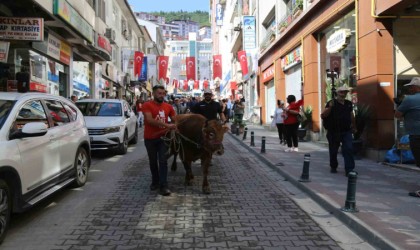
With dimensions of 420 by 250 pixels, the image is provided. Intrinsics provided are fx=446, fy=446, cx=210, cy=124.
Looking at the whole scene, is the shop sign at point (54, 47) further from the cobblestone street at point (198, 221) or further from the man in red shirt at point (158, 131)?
the man in red shirt at point (158, 131)

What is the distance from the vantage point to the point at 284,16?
2227cm

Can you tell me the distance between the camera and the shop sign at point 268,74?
2560cm

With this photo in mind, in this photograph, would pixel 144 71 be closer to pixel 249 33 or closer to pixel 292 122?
pixel 249 33

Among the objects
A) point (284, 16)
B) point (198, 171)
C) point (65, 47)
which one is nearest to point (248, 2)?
point (284, 16)

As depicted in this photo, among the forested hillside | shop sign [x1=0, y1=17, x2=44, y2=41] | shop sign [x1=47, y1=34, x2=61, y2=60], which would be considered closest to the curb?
shop sign [x1=0, y1=17, x2=44, y2=41]

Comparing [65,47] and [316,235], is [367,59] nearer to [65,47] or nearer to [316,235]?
[316,235]

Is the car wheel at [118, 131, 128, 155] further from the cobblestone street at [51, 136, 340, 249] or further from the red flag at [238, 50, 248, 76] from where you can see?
the red flag at [238, 50, 248, 76]

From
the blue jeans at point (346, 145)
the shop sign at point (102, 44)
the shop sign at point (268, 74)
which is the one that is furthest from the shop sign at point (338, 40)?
the shop sign at point (102, 44)

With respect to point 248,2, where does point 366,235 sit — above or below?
below

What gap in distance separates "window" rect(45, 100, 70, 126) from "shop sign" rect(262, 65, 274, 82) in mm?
18813

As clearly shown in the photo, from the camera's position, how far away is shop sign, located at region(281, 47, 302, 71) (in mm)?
19031

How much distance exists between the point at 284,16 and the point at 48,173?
1804cm

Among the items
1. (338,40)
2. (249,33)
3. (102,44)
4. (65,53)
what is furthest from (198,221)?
(249,33)

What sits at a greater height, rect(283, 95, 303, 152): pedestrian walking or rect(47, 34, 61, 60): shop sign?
rect(47, 34, 61, 60): shop sign
